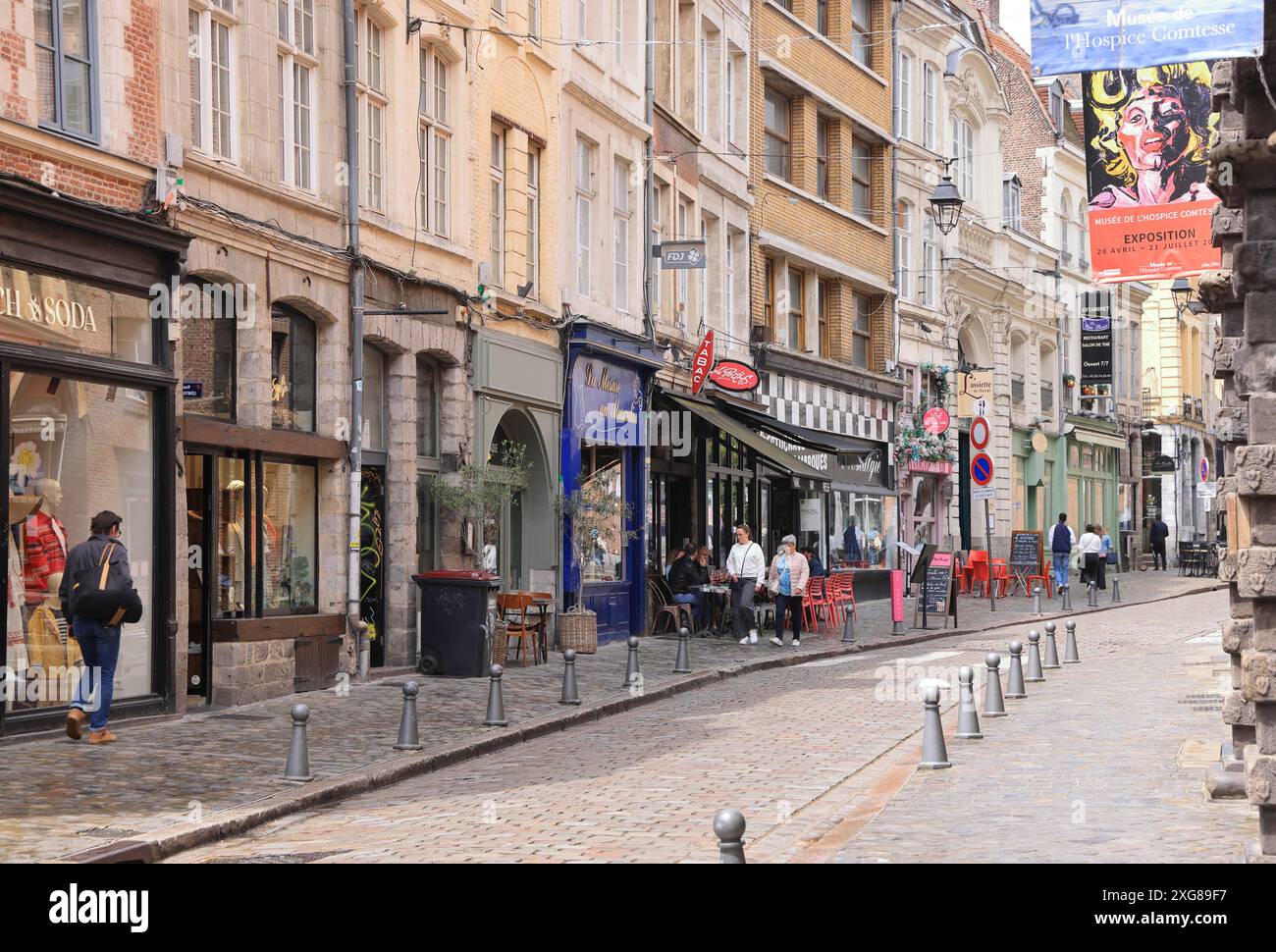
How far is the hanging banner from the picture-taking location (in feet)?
27.4

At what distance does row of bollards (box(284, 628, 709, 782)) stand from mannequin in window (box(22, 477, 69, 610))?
2.35m

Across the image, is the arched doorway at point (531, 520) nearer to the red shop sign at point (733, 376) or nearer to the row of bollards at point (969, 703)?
the red shop sign at point (733, 376)

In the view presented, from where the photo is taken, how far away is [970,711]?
14430mm

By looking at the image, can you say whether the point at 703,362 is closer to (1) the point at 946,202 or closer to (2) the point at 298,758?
(1) the point at 946,202

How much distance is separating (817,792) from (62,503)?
6707mm

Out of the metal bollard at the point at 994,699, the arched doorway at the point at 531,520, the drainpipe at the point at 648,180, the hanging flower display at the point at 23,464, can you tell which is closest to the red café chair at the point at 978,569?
the drainpipe at the point at 648,180

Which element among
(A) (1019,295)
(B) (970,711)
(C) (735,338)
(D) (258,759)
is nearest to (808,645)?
(C) (735,338)

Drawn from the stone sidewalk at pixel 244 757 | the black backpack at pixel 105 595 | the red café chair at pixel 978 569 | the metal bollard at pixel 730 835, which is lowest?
the stone sidewalk at pixel 244 757

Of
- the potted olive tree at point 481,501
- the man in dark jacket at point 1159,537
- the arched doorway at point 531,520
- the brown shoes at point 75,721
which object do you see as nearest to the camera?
the brown shoes at point 75,721

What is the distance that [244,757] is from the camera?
13047 mm

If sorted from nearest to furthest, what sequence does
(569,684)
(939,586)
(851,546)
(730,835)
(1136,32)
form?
(730,835)
(1136,32)
(569,684)
(939,586)
(851,546)

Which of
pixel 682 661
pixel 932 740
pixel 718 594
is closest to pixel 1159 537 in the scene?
pixel 718 594

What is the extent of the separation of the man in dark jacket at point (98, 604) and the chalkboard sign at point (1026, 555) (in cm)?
2996

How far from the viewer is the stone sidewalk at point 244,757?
10.1m
